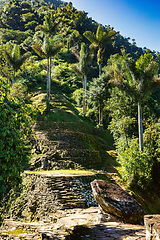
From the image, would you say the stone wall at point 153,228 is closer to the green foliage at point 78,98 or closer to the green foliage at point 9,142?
the green foliage at point 9,142

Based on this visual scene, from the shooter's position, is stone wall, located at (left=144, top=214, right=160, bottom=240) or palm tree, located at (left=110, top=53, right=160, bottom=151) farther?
palm tree, located at (left=110, top=53, right=160, bottom=151)

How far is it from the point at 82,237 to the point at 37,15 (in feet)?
220

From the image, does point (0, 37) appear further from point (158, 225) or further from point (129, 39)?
point (129, 39)

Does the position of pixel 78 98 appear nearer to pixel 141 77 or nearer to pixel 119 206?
pixel 141 77

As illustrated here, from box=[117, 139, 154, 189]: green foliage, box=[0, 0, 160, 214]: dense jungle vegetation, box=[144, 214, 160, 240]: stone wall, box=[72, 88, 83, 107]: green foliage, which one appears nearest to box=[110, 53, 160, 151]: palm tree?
box=[0, 0, 160, 214]: dense jungle vegetation

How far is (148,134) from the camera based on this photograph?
1320 cm

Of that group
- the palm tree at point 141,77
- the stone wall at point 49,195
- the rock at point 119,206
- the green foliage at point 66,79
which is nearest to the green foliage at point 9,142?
the rock at point 119,206

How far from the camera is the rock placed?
15.6ft

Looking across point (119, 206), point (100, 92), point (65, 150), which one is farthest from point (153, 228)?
point (100, 92)

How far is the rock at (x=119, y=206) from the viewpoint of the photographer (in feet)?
15.6

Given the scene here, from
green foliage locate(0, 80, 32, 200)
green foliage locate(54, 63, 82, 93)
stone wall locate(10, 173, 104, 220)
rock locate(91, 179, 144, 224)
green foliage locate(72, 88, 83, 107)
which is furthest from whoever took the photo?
green foliage locate(54, 63, 82, 93)

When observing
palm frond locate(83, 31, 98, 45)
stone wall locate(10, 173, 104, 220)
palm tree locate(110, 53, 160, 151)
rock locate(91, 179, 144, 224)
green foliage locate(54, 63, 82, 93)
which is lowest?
stone wall locate(10, 173, 104, 220)

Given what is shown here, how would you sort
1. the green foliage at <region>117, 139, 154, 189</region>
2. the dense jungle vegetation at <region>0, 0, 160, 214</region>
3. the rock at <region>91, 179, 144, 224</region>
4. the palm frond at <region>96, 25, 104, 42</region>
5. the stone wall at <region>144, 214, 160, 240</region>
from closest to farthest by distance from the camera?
the stone wall at <region>144, 214, 160, 240</region>, the dense jungle vegetation at <region>0, 0, 160, 214</region>, the rock at <region>91, 179, 144, 224</region>, the green foliage at <region>117, 139, 154, 189</region>, the palm frond at <region>96, 25, 104, 42</region>

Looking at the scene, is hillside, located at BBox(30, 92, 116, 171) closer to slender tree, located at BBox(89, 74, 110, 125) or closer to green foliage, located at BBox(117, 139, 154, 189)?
green foliage, located at BBox(117, 139, 154, 189)
